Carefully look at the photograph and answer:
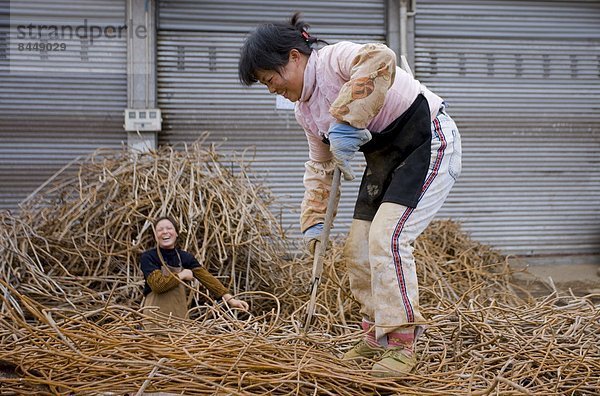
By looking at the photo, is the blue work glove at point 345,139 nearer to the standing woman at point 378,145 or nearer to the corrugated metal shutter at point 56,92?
the standing woman at point 378,145

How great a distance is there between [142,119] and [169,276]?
3198 millimetres

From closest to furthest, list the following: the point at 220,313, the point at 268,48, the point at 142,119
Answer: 1. the point at 268,48
2. the point at 220,313
3. the point at 142,119

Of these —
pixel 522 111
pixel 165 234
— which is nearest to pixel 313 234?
pixel 165 234

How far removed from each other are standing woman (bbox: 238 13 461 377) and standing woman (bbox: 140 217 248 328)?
134 centimetres

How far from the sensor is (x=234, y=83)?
7.03m

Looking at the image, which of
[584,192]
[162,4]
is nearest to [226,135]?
[162,4]

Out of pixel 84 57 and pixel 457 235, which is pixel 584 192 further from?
pixel 84 57

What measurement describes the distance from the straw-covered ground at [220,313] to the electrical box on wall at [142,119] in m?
0.78

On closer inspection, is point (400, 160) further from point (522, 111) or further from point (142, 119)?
point (522, 111)

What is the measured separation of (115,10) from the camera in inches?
265

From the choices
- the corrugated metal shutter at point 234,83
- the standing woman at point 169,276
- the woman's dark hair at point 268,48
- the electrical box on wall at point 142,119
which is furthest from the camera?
the corrugated metal shutter at point 234,83

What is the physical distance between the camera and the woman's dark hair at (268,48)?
2633 millimetres

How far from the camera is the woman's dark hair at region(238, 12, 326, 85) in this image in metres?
2.63

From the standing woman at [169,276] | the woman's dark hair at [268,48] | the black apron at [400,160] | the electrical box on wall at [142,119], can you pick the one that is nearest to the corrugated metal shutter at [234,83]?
the electrical box on wall at [142,119]
